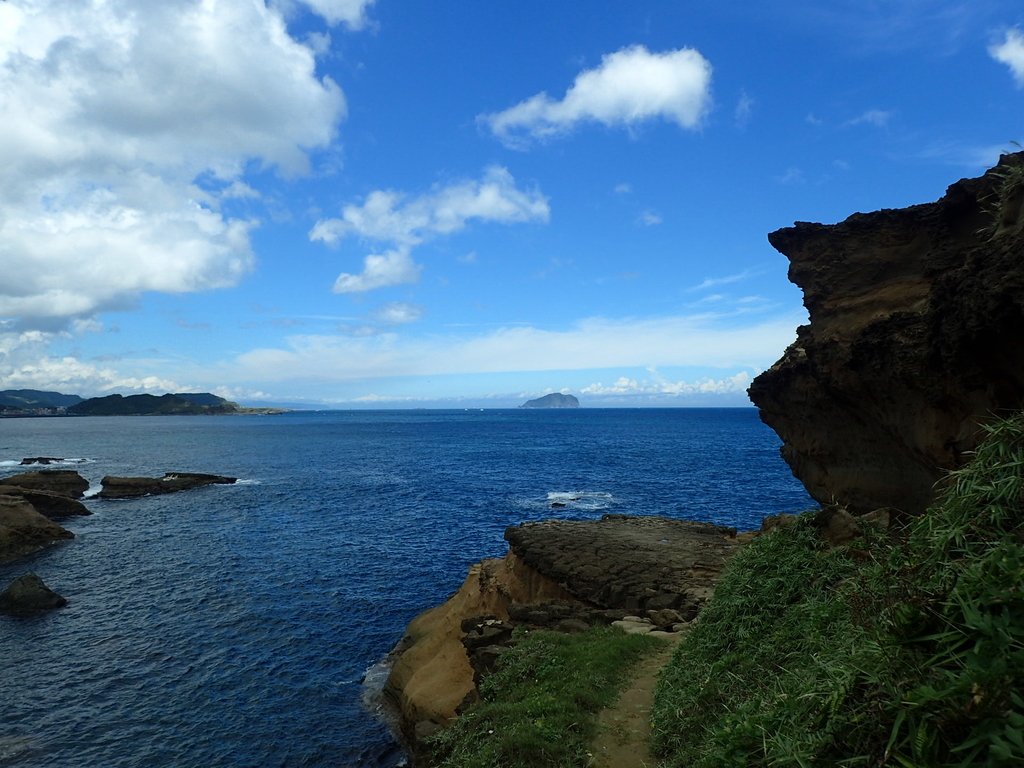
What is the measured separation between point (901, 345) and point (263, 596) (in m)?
35.1

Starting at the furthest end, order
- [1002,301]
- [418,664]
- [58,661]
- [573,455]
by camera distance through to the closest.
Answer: [573,455], [58,661], [418,664], [1002,301]

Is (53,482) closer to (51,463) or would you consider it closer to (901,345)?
(51,463)

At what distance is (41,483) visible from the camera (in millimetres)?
67062

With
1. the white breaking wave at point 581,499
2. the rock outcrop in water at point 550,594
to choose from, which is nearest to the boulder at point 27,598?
the rock outcrop in water at point 550,594

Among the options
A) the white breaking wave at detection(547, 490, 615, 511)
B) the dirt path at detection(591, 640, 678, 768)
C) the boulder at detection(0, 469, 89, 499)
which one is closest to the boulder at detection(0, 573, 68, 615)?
the boulder at detection(0, 469, 89, 499)

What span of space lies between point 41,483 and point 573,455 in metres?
77.5

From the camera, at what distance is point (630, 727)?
12594 millimetres

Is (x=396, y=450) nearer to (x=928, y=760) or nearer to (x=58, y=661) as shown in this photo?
(x=58, y=661)

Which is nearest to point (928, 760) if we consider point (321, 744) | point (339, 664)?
point (321, 744)

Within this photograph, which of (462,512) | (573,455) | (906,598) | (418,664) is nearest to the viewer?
(906,598)

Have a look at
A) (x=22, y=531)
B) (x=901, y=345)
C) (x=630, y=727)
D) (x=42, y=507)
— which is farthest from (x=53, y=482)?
(x=901, y=345)

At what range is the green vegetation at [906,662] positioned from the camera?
497 centimetres

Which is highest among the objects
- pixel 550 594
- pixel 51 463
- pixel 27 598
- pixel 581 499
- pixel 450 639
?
Result: pixel 550 594

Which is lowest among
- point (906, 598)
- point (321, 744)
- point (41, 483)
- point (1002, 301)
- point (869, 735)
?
point (321, 744)
